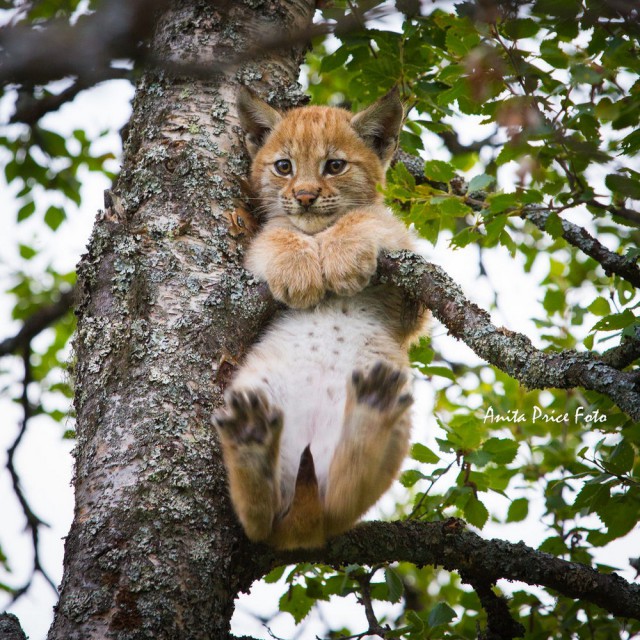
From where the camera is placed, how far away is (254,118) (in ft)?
14.3

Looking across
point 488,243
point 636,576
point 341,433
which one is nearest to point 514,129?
point 488,243

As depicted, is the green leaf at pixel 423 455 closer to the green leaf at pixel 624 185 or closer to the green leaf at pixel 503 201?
the green leaf at pixel 503 201

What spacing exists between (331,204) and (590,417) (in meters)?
1.96

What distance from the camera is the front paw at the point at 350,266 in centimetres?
376

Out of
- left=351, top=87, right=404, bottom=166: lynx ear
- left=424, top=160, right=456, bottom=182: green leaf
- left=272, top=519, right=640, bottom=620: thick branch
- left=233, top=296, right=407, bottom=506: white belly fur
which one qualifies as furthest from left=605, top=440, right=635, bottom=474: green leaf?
left=351, top=87, right=404, bottom=166: lynx ear

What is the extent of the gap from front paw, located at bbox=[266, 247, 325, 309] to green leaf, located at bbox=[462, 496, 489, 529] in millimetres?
1331

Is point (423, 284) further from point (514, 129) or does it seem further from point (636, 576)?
point (636, 576)

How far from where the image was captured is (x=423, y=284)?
134 inches

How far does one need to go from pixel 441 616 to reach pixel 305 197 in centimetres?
244

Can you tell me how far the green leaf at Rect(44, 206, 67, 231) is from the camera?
5773 mm

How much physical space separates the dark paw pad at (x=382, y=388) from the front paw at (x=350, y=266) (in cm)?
A: 70

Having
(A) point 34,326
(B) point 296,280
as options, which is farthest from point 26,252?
(B) point 296,280

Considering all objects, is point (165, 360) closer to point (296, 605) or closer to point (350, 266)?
point (350, 266)

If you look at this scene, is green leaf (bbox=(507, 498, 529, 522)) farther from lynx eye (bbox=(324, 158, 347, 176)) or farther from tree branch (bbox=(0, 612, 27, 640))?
tree branch (bbox=(0, 612, 27, 640))
